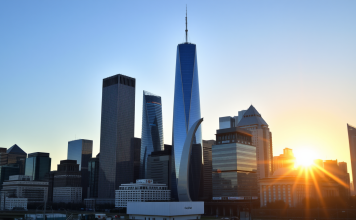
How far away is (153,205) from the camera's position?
167000mm

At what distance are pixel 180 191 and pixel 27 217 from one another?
7722 centimetres

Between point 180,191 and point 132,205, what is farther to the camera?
point 132,205

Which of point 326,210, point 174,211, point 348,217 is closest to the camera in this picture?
point 174,211

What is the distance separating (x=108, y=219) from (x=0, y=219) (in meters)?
50.0

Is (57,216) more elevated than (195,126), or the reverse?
(195,126)

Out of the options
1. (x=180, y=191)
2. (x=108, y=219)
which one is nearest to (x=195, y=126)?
(x=180, y=191)

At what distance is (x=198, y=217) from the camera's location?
182375 mm

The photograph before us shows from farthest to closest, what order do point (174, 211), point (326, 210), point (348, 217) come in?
point (326, 210)
point (348, 217)
point (174, 211)

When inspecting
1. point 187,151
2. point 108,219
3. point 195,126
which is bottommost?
point 108,219

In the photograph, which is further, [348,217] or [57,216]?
[57,216]

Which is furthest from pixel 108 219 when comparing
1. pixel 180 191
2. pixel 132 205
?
pixel 180 191

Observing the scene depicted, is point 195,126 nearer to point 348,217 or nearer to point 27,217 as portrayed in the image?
point 348,217

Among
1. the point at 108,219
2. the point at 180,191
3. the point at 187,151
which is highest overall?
the point at 187,151

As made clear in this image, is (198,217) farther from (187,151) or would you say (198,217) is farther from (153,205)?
(187,151)
